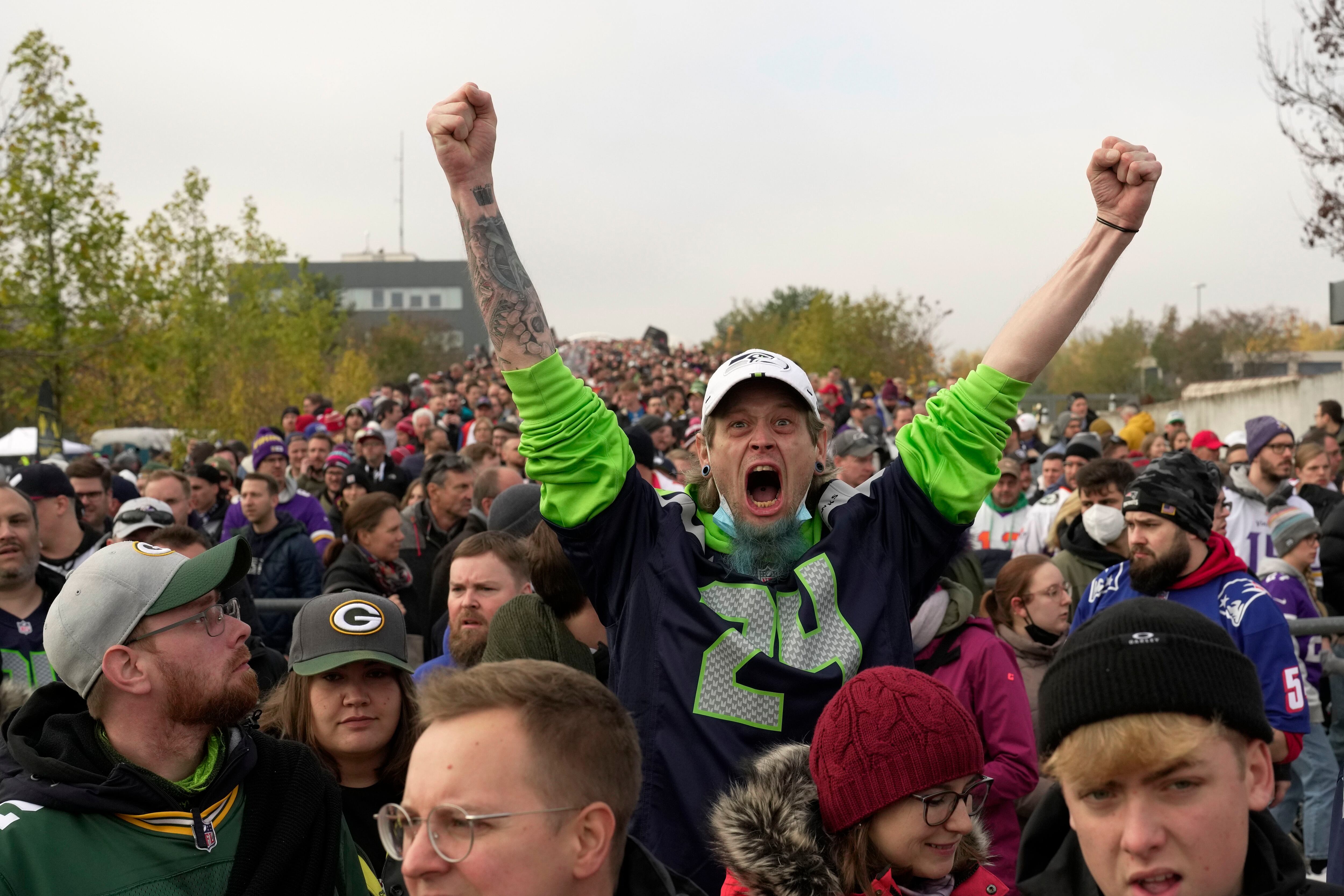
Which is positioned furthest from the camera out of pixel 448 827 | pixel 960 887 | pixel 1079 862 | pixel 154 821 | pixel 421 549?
pixel 421 549

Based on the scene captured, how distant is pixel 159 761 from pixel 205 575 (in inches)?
18.0

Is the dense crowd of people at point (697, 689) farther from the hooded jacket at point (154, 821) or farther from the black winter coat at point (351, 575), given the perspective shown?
the black winter coat at point (351, 575)

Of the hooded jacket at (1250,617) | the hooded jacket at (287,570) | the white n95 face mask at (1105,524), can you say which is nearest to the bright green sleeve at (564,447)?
the hooded jacket at (1250,617)

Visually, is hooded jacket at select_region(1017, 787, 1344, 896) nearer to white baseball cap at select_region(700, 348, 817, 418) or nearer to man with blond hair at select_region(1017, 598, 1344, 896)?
man with blond hair at select_region(1017, 598, 1344, 896)

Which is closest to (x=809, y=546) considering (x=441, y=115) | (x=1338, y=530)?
(x=441, y=115)

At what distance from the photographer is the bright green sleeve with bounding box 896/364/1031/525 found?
3158 mm

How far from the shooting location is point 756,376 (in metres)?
3.26

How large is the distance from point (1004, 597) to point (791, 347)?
42.3m

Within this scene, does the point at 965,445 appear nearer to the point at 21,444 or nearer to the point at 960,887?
the point at 960,887

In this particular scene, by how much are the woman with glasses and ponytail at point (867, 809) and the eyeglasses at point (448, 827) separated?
2.60 feet

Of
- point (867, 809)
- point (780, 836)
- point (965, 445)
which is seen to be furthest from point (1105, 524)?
point (780, 836)

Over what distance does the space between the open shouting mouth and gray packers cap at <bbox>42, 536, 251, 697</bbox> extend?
1.32m

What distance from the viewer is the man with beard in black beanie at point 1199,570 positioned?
4.50 metres

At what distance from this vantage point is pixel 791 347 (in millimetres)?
47406
